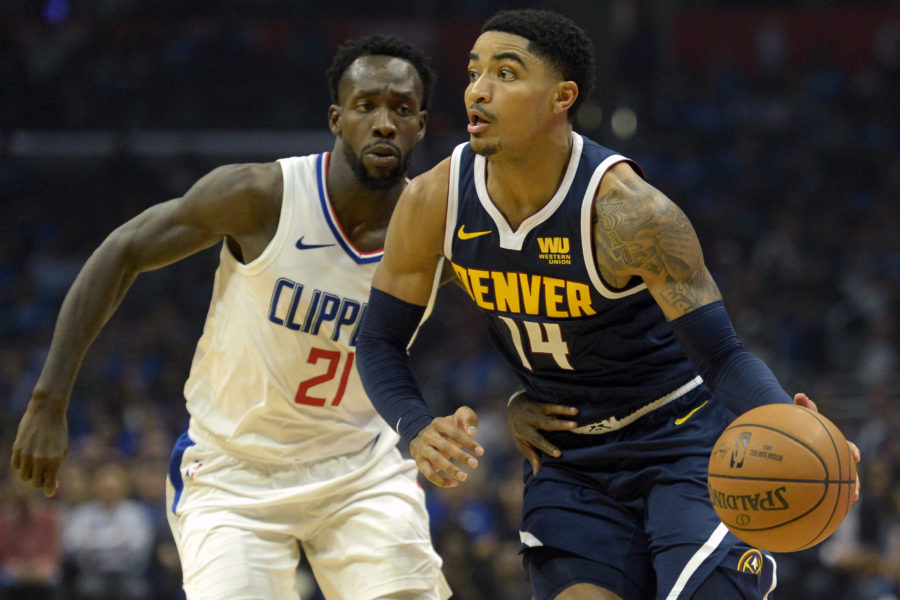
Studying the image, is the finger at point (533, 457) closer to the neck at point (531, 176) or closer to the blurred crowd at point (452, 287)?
the neck at point (531, 176)

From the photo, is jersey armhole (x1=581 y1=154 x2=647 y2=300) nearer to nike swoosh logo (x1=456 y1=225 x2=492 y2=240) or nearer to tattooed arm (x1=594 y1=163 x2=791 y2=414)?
tattooed arm (x1=594 y1=163 x2=791 y2=414)

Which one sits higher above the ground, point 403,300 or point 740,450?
point 403,300

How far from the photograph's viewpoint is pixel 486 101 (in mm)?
3307

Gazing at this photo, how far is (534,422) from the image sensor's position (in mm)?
3516

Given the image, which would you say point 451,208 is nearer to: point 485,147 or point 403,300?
point 485,147

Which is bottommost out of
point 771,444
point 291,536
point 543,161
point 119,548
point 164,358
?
point 119,548

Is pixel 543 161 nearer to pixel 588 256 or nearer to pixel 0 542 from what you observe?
pixel 588 256

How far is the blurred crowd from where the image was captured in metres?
8.09

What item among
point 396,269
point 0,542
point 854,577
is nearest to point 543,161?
point 396,269

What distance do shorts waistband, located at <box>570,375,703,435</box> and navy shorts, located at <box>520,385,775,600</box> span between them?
0.02 meters

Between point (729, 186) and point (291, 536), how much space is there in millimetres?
10799

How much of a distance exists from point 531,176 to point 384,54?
3.55 feet

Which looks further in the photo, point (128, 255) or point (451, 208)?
point (128, 255)

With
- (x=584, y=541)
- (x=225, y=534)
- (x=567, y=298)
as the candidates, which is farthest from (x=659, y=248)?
(x=225, y=534)
